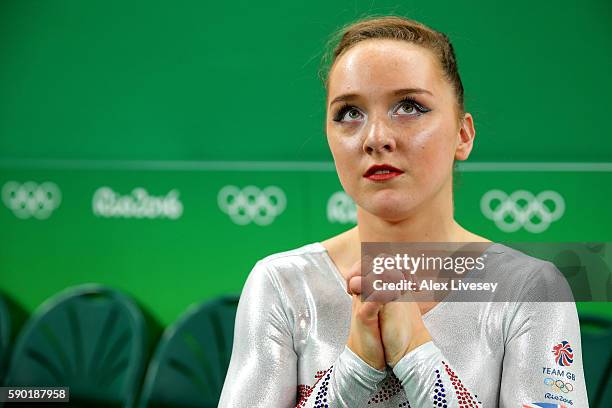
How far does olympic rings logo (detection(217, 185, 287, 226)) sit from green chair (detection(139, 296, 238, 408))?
0.50ft

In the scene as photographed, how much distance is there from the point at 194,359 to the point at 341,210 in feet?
1.27

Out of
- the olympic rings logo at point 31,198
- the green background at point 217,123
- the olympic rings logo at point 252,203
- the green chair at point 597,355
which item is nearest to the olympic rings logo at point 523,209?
the green background at point 217,123

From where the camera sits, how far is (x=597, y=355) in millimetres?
1232

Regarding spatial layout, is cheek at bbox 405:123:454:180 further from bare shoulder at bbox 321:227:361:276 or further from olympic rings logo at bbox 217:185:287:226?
olympic rings logo at bbox 217:185:287:226

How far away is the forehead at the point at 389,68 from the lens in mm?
780

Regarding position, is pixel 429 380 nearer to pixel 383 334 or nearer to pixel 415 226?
A: pixel 383 334

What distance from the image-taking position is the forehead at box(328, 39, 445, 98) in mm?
780

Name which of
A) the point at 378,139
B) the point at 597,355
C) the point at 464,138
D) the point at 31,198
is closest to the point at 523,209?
the point at 597,355

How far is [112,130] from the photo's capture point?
153 centimetres

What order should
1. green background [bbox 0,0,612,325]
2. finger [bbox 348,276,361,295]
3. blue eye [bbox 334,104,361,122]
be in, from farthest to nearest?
green background [bbox 0,0,612,325]
blue eye [bbox 334,104,361,122]
finger [bbox 348,276,361,295]

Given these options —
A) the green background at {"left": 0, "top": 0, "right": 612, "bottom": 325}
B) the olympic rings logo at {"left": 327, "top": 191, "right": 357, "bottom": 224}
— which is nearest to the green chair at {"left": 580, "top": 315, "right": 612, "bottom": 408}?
the green background at {"left": 0, "top": 0, "right": 612, "bottom": 325}

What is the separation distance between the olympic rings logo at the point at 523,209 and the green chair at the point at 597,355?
0.54 feet

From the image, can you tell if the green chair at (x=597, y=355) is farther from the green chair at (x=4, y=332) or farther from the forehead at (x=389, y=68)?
the green chair at (x=4, y=332)

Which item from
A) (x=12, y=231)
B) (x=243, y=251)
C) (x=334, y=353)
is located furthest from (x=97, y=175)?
(x=334, y=353)
